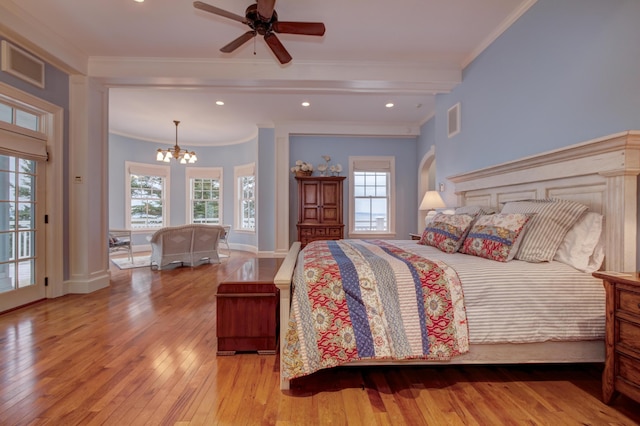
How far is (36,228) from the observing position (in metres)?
3.39

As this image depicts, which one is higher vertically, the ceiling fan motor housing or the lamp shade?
the ceiling fan motor housing

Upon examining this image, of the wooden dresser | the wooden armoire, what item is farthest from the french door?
the wooden dresser

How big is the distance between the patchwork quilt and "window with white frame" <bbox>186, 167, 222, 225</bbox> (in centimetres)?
717

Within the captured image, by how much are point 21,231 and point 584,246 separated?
204 inches

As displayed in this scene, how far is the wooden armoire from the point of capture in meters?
6.03

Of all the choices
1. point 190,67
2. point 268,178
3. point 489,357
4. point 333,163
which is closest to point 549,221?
point 489,357

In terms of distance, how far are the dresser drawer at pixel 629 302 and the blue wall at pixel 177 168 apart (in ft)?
22.2

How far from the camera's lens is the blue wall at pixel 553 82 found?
190 cm

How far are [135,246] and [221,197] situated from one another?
2.46m

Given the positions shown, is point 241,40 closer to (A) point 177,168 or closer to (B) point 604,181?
(B) point 604,181

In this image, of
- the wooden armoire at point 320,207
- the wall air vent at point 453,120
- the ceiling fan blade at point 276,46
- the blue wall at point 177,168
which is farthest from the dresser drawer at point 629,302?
the blue wall at point 177,168

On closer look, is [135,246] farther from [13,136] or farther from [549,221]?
[549,221]

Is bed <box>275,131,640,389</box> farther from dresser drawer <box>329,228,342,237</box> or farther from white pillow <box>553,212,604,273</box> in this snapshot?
dresser drawer <box>329,228,342,237</box>

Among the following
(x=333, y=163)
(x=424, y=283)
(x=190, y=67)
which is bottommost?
(x=424, y=283)
